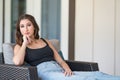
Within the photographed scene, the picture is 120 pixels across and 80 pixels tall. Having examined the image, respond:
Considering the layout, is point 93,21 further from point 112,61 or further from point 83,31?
point 112,61

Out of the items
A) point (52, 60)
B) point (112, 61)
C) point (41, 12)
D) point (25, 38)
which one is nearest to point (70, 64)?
point (52, 60)

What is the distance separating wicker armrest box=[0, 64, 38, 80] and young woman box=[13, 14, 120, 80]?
121 millimetres

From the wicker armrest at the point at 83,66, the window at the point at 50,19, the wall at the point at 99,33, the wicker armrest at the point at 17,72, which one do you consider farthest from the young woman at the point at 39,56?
the window at the point at 50,19

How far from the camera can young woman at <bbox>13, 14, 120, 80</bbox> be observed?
2623mm

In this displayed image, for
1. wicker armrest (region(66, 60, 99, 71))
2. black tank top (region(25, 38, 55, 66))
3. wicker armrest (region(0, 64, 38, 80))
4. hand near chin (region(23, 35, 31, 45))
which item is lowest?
wicker armrest (region(66, 60, 99, 71))

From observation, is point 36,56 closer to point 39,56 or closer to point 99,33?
point 39,56

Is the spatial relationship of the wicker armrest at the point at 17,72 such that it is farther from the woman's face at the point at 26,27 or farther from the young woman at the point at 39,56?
the woman's face at the point at 26,27

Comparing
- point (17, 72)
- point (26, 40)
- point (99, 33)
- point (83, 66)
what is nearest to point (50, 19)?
point (99, 33)

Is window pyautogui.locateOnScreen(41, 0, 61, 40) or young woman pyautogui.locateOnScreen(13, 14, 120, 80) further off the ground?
window pyautogui.locateOnScreen(41, 0, 61, 40)

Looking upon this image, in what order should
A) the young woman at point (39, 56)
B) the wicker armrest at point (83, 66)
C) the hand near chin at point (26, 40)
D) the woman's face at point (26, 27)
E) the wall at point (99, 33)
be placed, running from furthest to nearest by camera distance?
the wall at point (99, 33) < the wicker armrest at point (83, 66) < the woman's face at point (26, 27) < the hand near chin at point (26, 40) < the young woman at point (39, 56)

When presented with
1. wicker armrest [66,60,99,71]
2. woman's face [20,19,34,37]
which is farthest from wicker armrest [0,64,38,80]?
wicker armrest [66,60,99,71]

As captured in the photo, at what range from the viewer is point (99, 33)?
4609 mm

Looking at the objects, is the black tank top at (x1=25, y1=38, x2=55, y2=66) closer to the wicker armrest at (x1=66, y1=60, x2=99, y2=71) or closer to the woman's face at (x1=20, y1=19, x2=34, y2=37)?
the woman's face at (x1=20, y1=19, x2=34, y2=37)

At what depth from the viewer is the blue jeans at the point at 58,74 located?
8.07 feet
